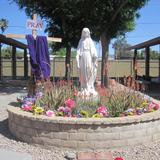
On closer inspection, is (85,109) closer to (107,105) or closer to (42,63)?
(107,105)

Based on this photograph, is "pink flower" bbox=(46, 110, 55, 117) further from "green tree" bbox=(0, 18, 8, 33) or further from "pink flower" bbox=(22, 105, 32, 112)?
"green tree" bbox=(0, 18, 8, 33)

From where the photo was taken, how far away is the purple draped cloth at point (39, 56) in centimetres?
991

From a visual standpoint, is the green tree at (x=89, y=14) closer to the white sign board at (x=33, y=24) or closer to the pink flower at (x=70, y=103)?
the white sign board at (x=33, y=24)

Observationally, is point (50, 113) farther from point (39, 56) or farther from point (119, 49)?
point (119, 49)

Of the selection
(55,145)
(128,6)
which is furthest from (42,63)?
(128,6)

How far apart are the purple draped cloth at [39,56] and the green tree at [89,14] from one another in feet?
28.1

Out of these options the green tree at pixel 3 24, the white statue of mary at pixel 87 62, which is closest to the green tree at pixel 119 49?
the white statue of mary at pixel 87 62

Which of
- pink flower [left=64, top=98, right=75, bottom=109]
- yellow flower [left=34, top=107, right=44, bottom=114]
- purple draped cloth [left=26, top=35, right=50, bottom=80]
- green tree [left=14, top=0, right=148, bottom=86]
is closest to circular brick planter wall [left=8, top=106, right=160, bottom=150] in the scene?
yellow flower [left=34, top=107, right=44, bottom=114]

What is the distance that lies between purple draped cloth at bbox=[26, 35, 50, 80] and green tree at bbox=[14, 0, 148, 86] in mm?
8564

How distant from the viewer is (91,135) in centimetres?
699

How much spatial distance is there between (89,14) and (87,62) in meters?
11.7

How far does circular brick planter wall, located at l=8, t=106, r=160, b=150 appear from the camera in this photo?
276 inches

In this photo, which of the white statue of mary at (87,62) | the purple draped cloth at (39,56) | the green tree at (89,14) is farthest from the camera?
the green tree at (89,14)

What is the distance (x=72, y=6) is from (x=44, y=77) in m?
10.4
